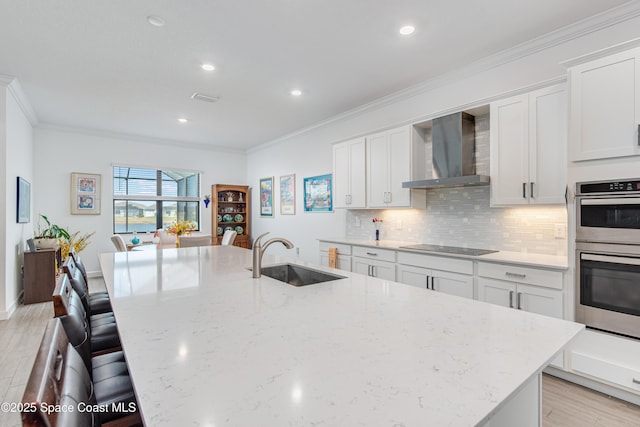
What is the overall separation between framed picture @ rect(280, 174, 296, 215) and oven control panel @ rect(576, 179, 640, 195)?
14.8 ft

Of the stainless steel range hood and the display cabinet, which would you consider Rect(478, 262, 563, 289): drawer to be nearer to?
the stainless steel range hood

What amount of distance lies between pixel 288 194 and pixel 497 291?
4.35 metres

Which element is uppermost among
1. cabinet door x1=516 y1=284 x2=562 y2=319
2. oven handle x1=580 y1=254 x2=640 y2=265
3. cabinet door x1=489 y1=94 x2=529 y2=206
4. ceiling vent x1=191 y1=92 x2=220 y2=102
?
ceiling vent x1=191 y1=92 x2=220 y2=102

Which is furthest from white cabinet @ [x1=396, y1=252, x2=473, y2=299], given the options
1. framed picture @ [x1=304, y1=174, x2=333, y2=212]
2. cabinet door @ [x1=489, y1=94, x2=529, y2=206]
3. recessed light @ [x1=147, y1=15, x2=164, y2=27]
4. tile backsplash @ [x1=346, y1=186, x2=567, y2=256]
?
recessed light @ [x1=147, y1=15, x2=164, y2=27]

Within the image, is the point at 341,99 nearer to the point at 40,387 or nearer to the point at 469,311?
the point at 469,311

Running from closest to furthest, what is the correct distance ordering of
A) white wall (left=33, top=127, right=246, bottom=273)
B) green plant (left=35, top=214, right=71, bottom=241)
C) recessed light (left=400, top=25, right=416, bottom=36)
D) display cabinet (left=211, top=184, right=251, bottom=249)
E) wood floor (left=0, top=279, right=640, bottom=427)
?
wood floor (left=0, top=279, right=640, bottom=427) → recessed light (left=400, top=25, right=416, bottom=36) → green plant (left=35, top=214, right=71, bottom=241) → white wall (left=33, top=127, right=246, bottom=273) → display cabinet (left=211, top=184, right=251, bottom=249)

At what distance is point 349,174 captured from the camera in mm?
4441

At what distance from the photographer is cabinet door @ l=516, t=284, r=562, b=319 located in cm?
234

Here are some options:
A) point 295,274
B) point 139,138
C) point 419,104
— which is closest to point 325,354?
point 295,274

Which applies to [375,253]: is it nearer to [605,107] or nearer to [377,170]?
[377,170]

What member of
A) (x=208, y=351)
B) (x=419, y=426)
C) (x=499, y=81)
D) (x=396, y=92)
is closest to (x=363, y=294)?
(x=208, y=351)

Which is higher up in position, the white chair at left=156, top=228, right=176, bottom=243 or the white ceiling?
the white ceiling

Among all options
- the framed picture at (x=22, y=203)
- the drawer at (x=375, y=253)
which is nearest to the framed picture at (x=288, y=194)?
the drawer at (x=375, y=253)

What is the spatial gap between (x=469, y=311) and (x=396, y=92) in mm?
3421
